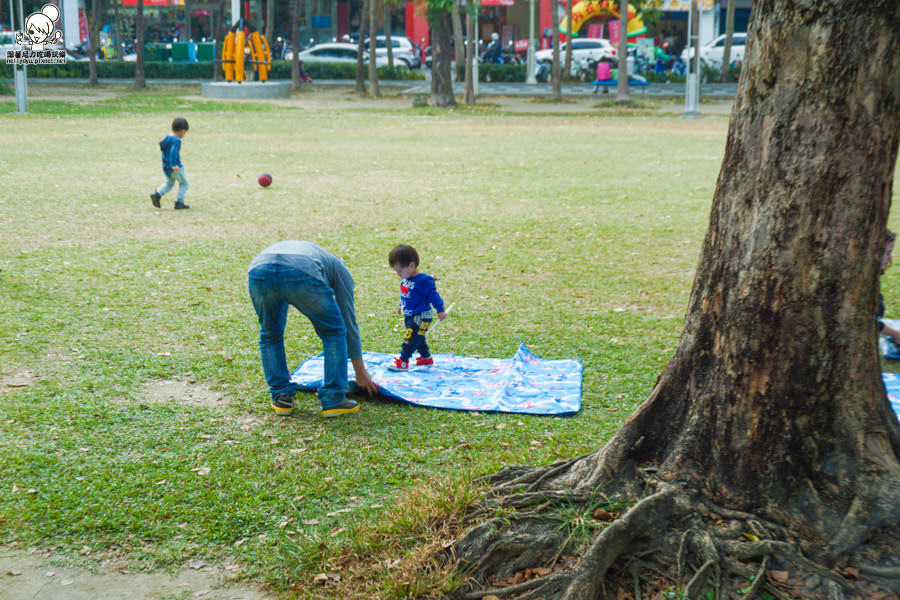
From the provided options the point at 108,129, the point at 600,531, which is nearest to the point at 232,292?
the point at 600,531

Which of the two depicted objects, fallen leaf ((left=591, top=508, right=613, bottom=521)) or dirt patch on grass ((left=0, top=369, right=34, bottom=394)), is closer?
fallen leaf ((left=591, top=508, right=613, bottom=521))

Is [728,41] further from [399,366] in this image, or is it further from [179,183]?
[399,366]

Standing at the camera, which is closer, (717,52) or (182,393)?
(182,393)

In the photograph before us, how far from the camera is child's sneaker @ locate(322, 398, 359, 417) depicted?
5277 millimetres

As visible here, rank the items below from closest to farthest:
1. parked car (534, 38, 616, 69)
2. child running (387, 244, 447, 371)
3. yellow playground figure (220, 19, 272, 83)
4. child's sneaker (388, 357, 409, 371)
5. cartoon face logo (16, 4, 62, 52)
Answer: child running (387, 244, 447, 371)
child's sneaker (388, 357, 409, 371)
yellow playground figure (220, 19, 272, 83)
cartoon face logo (16, 4, 62, 52)
parked car (534, 38, 616, 69)

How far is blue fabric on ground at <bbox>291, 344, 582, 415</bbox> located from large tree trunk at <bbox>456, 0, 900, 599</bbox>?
1.83 metres

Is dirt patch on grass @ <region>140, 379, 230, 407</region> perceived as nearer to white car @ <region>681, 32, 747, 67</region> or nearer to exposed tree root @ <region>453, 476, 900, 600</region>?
exposed tree root @ <region>453, 476, 900, 600</region>

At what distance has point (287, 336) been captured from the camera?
6895mm

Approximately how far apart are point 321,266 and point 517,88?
37.4 meters

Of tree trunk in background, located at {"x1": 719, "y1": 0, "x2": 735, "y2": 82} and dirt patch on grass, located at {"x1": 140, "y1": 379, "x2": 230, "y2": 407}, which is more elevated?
tree trunk in background, located at {"x1": 719, "y1": 0, "x2": 735, "y2": 82}

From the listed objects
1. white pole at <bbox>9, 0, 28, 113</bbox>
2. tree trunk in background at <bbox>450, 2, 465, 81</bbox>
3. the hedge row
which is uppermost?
tree trunk in background at <bbox>450, 2, 465, 81</bbox>

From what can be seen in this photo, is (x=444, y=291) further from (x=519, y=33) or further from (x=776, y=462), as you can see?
(x=519, y=33)

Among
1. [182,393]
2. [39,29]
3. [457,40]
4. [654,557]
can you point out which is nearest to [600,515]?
[654,557]

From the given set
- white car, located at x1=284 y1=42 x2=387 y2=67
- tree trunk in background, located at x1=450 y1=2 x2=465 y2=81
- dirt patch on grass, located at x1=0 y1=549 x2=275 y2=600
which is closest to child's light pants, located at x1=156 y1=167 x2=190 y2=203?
dirt patch on grass, located at x1=0 y1=549 x2=275 y2=600
